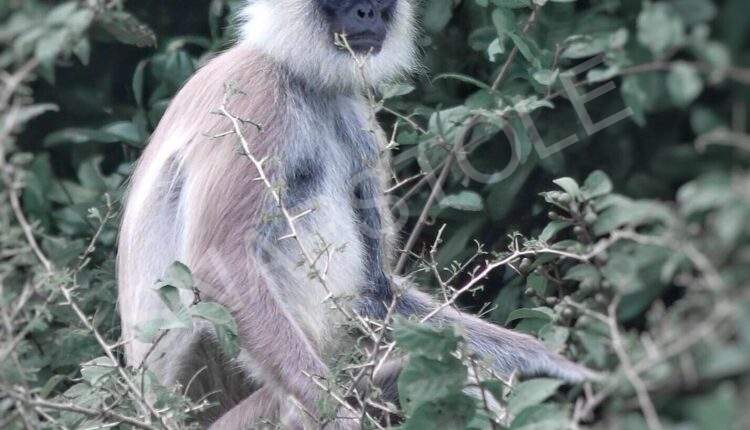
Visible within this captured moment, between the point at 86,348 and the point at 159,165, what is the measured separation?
0.85m

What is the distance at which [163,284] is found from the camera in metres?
3.40

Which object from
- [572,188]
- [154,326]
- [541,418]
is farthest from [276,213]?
[541,418]

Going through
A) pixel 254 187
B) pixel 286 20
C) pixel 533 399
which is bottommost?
pixel 533 399

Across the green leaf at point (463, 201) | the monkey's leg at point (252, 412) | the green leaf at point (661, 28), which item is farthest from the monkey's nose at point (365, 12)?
the green leaf at point (661, 28)

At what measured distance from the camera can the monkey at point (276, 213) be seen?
4.09 m

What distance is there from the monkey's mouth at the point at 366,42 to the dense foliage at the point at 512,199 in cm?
38

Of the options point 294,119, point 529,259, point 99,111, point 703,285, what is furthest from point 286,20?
point 703,285

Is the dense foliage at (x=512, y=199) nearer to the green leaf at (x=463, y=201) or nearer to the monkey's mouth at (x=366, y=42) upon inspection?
the green leaf at (x=463, y=201)

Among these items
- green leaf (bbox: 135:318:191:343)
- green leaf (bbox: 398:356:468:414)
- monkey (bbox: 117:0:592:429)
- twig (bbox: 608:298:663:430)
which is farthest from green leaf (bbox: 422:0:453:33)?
twig (bbox: 608:298:663:430)

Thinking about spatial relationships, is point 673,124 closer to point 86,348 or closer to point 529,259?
point 529,259

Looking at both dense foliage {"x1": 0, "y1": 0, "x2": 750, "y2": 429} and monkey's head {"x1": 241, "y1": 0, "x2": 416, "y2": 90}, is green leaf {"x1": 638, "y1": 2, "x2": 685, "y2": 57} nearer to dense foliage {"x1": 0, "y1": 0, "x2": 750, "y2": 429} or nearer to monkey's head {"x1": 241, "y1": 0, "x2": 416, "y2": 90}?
dense foliage {"x1": 0, "y1": 0, "x2": 750, "y2": 429}

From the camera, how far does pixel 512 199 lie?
16.9ft

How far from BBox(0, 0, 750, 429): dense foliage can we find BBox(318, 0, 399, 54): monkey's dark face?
0.40 m

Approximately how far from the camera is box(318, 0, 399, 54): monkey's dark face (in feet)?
15.0
